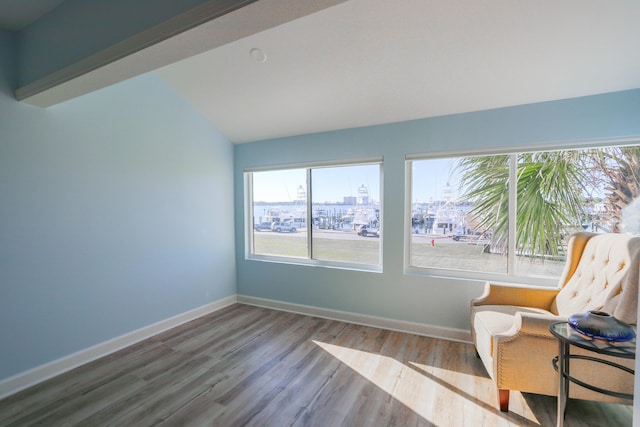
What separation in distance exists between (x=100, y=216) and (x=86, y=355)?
48.2 inches

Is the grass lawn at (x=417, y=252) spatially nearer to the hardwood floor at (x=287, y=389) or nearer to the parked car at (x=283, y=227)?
the parked car at (x=283, y=227)

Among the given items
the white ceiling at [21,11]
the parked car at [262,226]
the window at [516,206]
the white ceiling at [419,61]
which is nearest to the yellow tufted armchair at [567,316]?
the window at [516,206]

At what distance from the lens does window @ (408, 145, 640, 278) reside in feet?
7.84

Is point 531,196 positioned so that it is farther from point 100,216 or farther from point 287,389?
point 100,216

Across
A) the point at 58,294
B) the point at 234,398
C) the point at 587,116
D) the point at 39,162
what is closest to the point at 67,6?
the point at 39,162

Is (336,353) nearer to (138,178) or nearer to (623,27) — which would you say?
(138,178)

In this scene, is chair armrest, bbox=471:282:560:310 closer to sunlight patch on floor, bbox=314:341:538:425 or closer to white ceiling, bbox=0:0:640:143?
sunlight patch on floor, bbox=314:341:538:425

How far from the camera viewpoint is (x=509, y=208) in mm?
2711

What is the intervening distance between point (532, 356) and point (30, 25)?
409cm

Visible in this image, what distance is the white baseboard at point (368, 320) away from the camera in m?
2.80

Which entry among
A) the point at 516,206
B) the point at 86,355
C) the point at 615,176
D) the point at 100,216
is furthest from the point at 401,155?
the point at 86,355

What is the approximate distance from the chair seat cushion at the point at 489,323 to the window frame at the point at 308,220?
1.12 meters

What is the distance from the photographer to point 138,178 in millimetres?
2838

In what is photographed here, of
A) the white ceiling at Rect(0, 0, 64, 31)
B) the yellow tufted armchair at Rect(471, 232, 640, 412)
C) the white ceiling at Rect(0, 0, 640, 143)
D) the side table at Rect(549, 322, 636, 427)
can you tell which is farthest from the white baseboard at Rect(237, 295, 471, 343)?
the white ceiling at Rect(0, 0, 64, 31)
